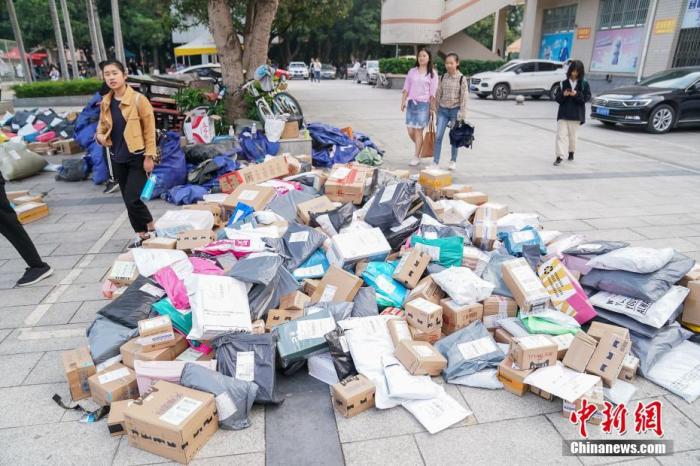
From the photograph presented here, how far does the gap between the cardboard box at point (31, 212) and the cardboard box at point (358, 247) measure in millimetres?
4223

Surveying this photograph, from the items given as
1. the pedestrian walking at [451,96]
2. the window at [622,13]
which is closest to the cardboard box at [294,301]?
the pedestrian walking at [451,96]

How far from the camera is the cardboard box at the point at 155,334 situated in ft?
9.55

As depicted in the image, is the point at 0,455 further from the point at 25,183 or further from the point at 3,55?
the point at 3,55

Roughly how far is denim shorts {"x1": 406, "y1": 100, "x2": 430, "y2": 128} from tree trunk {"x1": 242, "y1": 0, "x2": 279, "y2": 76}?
146 inches

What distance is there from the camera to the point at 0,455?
95.7 inches

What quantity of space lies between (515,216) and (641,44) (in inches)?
650

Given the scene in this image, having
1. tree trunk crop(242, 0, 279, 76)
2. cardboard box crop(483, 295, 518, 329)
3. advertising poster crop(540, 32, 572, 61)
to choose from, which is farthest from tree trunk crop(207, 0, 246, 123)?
advertising poster crop(540, 32, 572, 61)

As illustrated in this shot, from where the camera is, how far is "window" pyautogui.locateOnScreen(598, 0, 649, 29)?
17.2 meters

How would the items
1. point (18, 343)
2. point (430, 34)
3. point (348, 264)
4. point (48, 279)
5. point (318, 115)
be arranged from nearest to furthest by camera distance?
point (18, 343), point (348, 264), point (48, 279), point (318, 115), point (430, 34)

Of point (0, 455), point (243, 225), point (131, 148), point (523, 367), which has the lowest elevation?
point (0, 455)

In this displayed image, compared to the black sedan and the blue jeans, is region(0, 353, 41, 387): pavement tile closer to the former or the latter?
the blue jeans

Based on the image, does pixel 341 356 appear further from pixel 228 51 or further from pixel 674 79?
pixel 674 79

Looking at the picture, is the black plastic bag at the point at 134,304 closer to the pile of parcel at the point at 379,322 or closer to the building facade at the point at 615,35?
the pile of parcel at the point at 379,322

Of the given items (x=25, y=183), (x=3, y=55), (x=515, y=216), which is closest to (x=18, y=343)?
(x=515, y=216)
